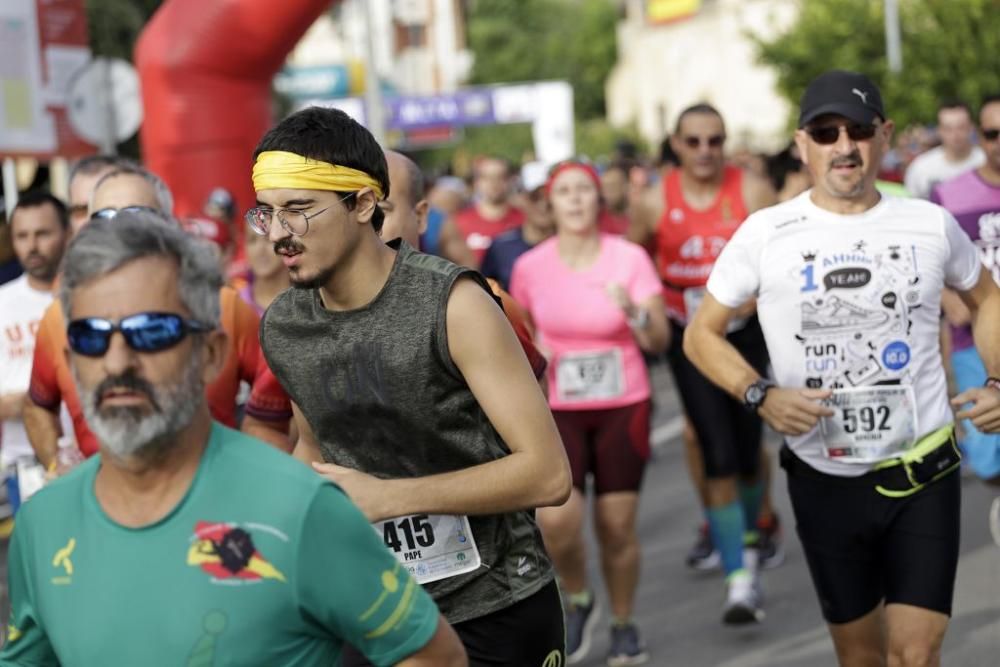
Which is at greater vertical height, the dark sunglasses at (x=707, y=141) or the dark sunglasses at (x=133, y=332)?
the dark sunglasses at (x=133, y=332)

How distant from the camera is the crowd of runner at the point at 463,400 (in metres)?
2.69

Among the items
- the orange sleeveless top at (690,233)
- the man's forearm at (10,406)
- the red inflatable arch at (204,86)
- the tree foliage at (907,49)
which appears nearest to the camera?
the man's forearm at (10,406)

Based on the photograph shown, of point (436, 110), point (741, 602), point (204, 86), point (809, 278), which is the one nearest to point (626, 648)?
point (741, 602)

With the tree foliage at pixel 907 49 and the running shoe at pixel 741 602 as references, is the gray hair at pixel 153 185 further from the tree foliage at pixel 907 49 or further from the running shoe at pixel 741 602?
the tree foliage at pixel 907 49

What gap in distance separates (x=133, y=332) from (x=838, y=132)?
3.11 metres

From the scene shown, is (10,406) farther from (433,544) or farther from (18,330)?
(433,544)

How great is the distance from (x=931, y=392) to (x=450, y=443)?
1893 mm

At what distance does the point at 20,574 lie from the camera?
9.32ft

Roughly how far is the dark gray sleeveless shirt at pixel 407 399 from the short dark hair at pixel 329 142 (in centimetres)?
20

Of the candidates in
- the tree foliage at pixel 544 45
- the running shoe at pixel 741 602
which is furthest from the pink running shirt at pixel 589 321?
the tree foliage at pixel 544 45

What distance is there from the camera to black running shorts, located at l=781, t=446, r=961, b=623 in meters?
5.00

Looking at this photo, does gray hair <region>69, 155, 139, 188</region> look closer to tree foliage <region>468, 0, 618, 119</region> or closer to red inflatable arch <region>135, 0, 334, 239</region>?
red inflatable arch <region>135, 0, 334, 239</region>

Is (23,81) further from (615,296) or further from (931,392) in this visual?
(931,392)

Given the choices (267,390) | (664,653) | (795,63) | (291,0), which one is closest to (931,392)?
(267,390)
